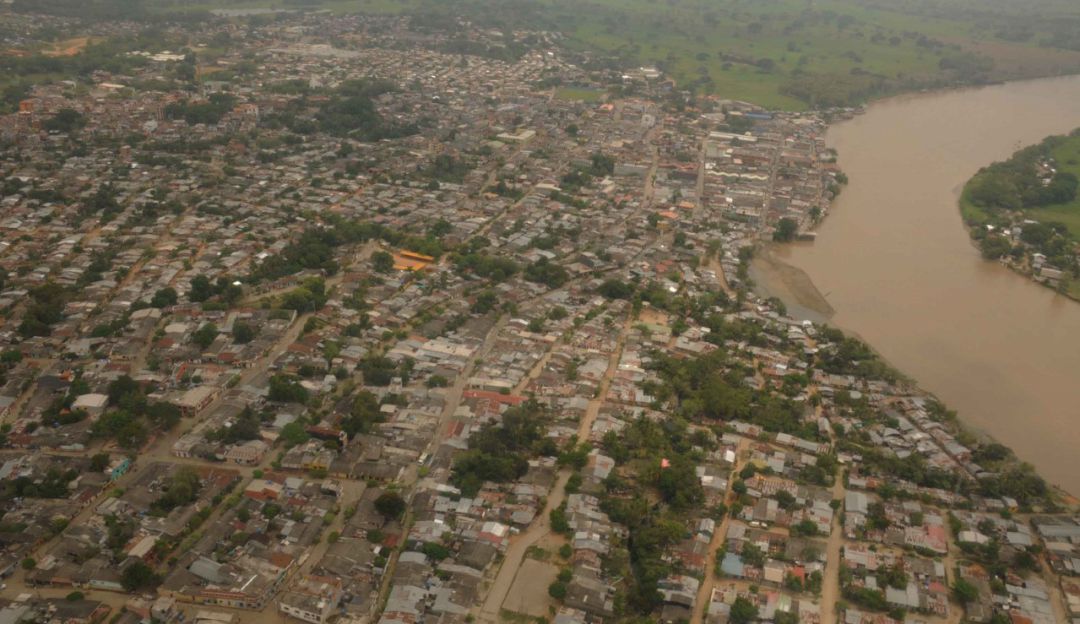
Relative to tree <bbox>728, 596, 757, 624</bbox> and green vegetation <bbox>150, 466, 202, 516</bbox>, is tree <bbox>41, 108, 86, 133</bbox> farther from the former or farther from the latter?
tree <bbox>728, 596, 757, 624</bbox>

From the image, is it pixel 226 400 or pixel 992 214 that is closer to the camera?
pixel 226 400

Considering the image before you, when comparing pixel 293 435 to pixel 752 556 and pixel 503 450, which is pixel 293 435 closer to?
pixel 503 450

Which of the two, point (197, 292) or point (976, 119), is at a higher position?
point (976, 119)

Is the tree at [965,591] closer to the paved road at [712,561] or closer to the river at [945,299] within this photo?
the paved road at [712,561]

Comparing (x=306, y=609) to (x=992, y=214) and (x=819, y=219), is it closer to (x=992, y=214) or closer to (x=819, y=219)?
(x=819, y=219)

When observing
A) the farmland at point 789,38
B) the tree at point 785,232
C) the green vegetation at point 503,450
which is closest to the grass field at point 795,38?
the farmland at point 789,38

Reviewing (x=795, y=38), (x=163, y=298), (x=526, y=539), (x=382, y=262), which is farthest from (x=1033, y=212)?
(x=795, y=38)

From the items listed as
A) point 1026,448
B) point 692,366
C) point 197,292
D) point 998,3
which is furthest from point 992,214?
point 998,3
